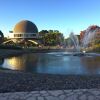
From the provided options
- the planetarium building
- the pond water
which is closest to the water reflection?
the pond water

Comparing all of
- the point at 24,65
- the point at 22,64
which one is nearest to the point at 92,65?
the point at 24,65

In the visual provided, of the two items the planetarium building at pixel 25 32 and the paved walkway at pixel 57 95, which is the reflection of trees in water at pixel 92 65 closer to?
the paved walkway at pixel 57 95

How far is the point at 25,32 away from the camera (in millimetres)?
112250

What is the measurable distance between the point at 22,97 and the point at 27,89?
3.21ft

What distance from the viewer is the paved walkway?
24.1 ft

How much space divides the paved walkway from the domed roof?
343 ft

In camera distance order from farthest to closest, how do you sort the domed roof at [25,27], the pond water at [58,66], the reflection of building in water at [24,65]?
1. the domed roof at [25,27]
2. the reflection of building in water at [24,65]
3. the pond water at [58,66]

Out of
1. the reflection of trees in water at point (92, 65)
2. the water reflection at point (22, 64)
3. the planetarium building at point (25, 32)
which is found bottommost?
the water reflection at point (22, 64)

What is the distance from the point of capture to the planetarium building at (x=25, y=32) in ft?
367

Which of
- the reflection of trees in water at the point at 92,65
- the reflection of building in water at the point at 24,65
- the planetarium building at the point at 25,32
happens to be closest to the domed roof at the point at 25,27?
the planetarium building at the point at 25,32

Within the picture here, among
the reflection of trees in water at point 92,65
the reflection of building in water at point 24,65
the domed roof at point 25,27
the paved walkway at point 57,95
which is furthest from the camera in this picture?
the domed roof at point 25,27

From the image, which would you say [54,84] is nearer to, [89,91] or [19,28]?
[89,91]

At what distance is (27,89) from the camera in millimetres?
8398

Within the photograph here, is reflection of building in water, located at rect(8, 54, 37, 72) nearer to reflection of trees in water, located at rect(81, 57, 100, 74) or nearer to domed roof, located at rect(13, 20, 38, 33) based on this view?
reflection of trees in water, located at rect(81, 57, 100, 74)
